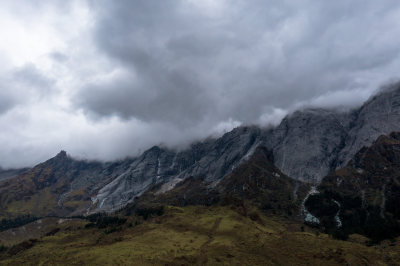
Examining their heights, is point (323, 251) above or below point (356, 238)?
above

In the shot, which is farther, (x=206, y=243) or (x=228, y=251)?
(x=206, y=243)

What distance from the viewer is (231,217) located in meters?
191

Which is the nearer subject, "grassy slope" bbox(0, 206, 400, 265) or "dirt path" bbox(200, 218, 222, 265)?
"grassy slope" bbox(0, 206, 400, 265)

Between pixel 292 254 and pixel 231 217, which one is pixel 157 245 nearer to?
pixel 292 254

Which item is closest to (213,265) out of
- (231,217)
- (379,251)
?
(379,251)

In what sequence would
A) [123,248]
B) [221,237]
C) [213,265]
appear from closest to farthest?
[213,265], [123,248], [221,237]

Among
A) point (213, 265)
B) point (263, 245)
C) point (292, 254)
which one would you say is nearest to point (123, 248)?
point (213, 265)

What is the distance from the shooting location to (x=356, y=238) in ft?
546

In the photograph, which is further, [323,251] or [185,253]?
[185,253]

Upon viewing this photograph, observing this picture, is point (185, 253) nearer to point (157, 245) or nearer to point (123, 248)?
point (157, 245)

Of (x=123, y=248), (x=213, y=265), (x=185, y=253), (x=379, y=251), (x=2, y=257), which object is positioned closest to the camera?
(x=213, y=265)

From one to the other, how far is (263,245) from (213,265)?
111 ft

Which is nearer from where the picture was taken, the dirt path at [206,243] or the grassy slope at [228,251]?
the grassy slope at [228,251]

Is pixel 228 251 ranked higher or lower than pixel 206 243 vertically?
higher
